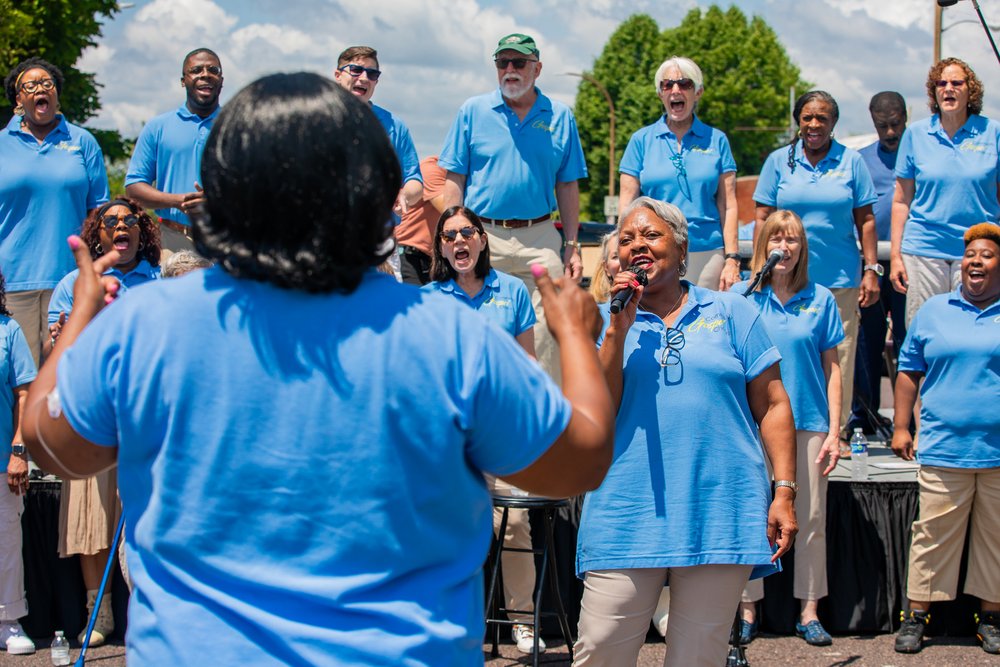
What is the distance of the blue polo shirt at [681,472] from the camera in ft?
11.4

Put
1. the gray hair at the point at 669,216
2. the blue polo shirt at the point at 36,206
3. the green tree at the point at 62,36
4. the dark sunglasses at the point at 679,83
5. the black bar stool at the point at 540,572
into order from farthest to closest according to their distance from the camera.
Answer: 1. the green tree at the point at 62,36
2. the dark sunglasses at the point at 679,83
3. the blue polo shirt at the point at 36,206
4. the black bar stool at the point at 540,572
5. the gray hair at the point at 669,216

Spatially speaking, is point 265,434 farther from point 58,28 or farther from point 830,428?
point 58,28

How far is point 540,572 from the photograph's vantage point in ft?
17.7

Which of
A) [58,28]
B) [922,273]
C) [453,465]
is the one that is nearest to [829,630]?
[922,273]

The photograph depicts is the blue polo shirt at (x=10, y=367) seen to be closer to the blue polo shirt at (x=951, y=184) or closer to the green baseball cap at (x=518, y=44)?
the green baseball cap at (x=518, y=44)

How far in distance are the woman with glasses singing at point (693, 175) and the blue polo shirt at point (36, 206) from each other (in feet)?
10.3

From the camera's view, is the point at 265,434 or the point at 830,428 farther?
the point at 830,428

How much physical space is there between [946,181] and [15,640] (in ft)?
18.7

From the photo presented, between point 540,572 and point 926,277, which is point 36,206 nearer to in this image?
point 540,572

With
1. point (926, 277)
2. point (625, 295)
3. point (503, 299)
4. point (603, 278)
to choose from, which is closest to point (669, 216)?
point (625, 295)

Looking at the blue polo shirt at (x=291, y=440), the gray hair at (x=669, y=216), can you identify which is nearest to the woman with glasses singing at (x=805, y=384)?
the gray hair at (x=669, y=216)

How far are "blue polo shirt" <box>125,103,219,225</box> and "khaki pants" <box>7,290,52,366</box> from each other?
0.86 metres

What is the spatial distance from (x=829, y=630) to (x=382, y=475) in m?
4.96

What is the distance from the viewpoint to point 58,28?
72.3 feet
